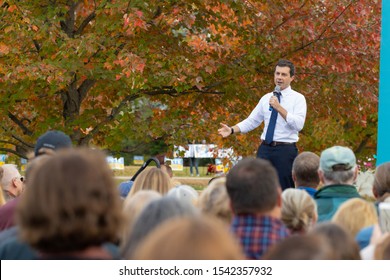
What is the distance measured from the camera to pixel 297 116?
7676 millimetres

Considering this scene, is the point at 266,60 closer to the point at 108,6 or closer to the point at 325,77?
the point at 325,77

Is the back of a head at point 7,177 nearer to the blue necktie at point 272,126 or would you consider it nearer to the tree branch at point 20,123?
the blue necktie at point 272,126

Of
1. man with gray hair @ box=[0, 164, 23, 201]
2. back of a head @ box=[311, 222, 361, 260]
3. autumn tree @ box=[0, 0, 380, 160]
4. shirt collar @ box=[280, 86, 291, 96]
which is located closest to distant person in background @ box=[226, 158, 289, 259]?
back of a head @ box=[311, 222, 361, 260]

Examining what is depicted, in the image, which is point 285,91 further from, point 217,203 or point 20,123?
point 20,123

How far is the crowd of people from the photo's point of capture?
2270 mm

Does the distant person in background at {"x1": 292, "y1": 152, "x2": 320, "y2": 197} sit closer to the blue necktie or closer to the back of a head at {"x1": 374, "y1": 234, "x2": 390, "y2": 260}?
the blue necktie

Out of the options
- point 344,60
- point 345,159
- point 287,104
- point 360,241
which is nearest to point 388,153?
point 287,104

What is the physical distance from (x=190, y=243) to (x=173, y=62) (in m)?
8.21

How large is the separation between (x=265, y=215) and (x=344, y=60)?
23.4 feet

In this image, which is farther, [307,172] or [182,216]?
[307,172]

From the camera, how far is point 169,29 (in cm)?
1034

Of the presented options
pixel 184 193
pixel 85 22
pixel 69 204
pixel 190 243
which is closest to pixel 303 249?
pixel 190 243

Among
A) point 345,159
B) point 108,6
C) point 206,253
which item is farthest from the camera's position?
point 108,6

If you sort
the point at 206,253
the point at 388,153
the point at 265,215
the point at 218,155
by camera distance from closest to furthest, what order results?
1. the point at 206,253
2. the point at 265,215
3. the point at 388,153
4. the point at 218,155
